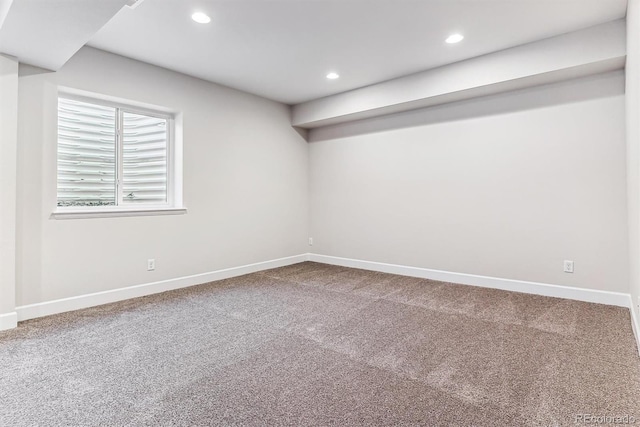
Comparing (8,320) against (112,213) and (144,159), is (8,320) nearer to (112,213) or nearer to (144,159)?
(112,213)

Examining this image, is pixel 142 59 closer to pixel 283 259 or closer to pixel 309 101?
pixel 309 101

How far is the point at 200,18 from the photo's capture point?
2744 millimetres

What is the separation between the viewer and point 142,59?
A: 11.6 ft

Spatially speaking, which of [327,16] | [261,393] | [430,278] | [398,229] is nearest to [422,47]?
[327,16]

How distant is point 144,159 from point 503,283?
4.47 m

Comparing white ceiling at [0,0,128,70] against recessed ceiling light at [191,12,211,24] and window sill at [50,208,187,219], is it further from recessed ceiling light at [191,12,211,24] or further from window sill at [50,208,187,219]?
window sill at [50,208,187,219]

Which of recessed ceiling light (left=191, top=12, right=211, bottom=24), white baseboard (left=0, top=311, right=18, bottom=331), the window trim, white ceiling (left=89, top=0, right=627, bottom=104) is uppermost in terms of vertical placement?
white ceiling (left=89, top=0, right=627, bottom=104)

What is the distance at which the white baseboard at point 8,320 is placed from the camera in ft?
8.63

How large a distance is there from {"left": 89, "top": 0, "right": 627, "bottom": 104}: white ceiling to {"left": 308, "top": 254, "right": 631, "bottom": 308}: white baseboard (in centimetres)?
254

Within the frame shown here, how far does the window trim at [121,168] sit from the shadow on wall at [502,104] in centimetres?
252

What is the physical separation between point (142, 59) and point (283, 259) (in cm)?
328

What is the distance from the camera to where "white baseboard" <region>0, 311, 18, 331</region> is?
2629 mm

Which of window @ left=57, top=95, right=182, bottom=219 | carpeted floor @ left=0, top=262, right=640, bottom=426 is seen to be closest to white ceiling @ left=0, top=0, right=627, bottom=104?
window @ left=57, top=95, right=182, bottom=219

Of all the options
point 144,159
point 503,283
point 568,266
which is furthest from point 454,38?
point 144,159
